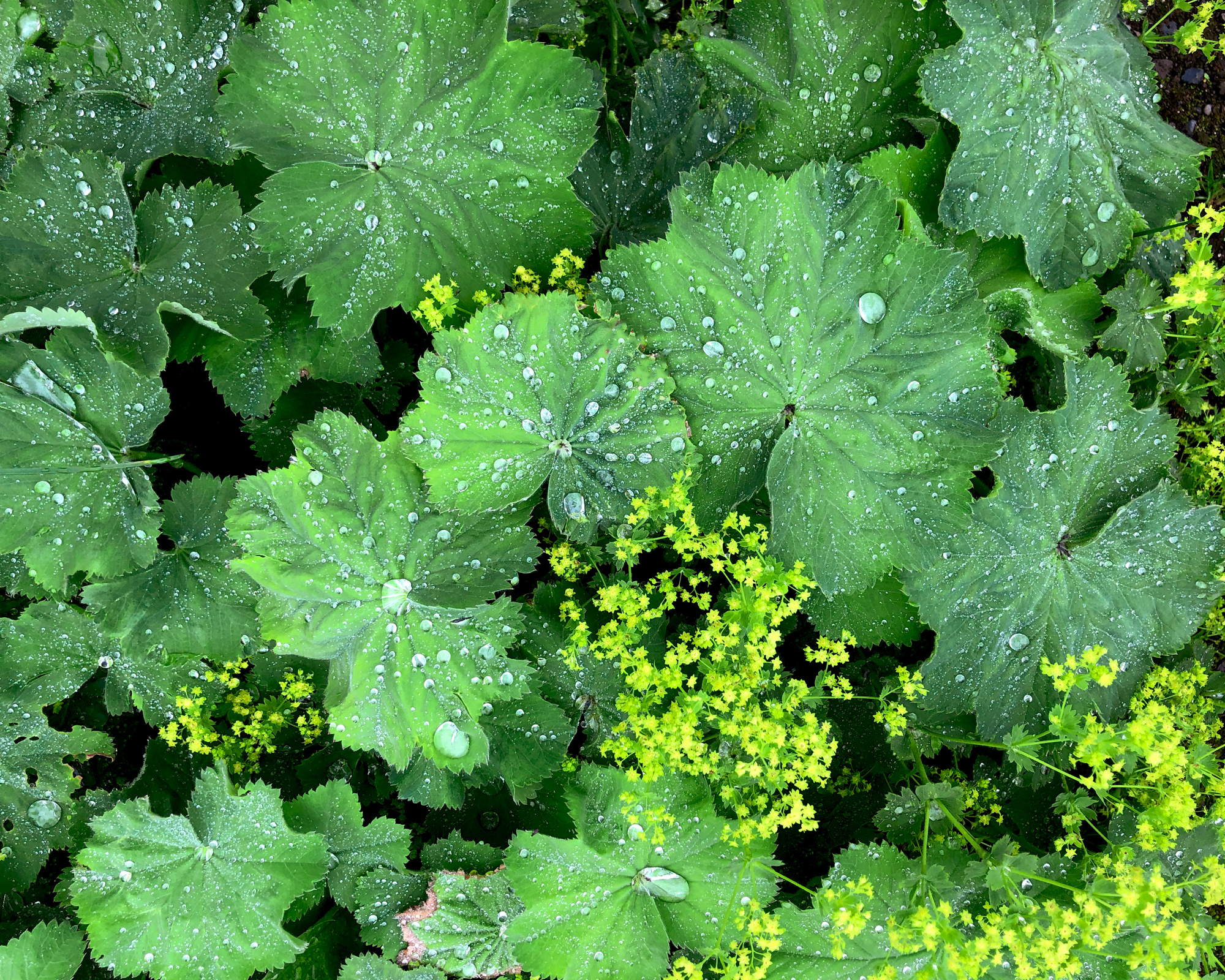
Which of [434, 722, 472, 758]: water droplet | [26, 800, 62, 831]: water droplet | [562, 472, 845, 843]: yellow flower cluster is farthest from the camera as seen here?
[26, 800, 62, 831]: water droplet

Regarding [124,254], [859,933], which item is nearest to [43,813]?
[124,254]

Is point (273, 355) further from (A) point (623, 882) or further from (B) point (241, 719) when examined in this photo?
(A) point (623, 882)

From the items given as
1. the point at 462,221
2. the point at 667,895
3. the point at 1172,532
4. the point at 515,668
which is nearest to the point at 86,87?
the point at 462,221

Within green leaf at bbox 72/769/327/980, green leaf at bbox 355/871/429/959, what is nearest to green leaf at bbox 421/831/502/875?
green leaf at bbox 355/871/429/959

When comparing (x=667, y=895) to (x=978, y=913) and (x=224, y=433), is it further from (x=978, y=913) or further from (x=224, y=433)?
(x=224, y=433)

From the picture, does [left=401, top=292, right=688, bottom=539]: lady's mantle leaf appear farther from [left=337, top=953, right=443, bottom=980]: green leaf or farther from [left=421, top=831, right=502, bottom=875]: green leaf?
[left=337, top=953, right=443, bottom=980]: green leaf

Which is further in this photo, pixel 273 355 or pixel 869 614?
pixel 869 614

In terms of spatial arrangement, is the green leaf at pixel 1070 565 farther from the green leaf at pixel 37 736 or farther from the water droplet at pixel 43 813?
the water droplet at pixel 43 813
